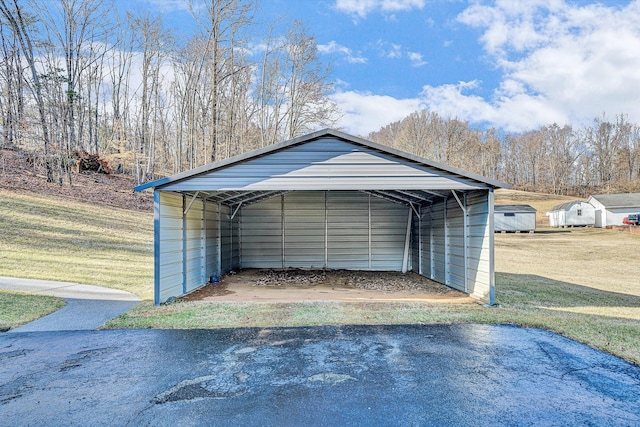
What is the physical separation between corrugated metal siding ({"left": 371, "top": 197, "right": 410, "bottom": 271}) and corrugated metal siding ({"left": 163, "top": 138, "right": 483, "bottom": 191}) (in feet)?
17.8

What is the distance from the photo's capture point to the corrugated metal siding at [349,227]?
41.2ft

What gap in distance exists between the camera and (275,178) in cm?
698

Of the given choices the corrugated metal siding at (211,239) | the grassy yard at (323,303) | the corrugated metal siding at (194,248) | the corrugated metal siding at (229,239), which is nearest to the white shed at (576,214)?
the grassy yard at (323,303)

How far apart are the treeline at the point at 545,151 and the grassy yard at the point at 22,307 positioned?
1260 inches

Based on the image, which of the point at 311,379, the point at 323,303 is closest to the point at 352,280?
the point at 323,303

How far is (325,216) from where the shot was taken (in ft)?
41.4

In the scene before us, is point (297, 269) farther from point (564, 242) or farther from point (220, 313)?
point (564, 242)

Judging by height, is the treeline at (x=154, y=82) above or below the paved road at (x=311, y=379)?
above

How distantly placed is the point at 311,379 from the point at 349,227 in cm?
927

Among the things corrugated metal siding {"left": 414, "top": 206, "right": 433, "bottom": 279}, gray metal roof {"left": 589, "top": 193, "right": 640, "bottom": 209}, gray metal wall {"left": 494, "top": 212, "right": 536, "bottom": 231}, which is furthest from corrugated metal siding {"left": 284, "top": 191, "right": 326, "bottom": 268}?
gray metal roof {"left": 589, "top": 193, "right": 640, "bottom": 209}

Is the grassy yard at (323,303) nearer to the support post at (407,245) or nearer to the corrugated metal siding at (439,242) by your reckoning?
the corrugated metal siding at (439,242)

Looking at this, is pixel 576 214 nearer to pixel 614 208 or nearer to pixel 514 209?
pixel 614 208

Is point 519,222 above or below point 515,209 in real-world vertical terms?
below

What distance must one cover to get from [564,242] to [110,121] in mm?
30168
